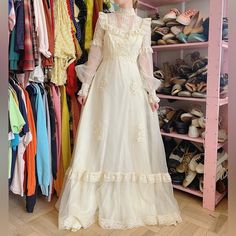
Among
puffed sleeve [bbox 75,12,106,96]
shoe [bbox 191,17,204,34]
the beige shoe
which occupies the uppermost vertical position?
shoe [bbox 191,17,204,34]

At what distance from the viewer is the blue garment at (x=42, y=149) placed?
146 centimetres

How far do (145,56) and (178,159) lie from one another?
80 cm

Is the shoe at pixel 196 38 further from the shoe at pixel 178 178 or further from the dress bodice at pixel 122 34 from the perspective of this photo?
the shoe at pixel 178 178

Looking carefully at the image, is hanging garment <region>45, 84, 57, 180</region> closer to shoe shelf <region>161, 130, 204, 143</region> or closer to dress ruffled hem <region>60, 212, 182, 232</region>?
dress ruffled hem <region>60, 212, 182, 232</region>

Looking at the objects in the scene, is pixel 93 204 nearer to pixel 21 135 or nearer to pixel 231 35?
pixel 21 135

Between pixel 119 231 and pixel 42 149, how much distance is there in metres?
0.66

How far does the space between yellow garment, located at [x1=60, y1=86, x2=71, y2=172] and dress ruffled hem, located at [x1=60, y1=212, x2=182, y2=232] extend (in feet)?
1.33

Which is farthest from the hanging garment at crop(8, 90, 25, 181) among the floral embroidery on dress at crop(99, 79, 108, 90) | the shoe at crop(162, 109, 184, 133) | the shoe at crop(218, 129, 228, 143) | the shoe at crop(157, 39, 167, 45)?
the shoe at crop(218, 129, 228, 143)

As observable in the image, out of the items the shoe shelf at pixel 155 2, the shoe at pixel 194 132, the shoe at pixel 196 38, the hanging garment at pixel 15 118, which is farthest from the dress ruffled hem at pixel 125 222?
the shoe shelf at pixel 155 2

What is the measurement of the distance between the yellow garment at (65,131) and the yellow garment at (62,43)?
11 centimetres

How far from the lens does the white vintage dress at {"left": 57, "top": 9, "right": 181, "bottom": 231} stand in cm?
138

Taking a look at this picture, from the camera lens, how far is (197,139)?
5.41ft

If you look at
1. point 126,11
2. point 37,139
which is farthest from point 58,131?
point 126,11

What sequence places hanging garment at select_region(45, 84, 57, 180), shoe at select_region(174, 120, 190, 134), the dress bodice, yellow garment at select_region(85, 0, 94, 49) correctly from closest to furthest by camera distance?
the dress bodice < hanging garment at select_region(45, 84, 57, 180) < yellow garment at select_region(85, 0, 94, 49) < shoe at select_region(174, 120, 190, 134)
